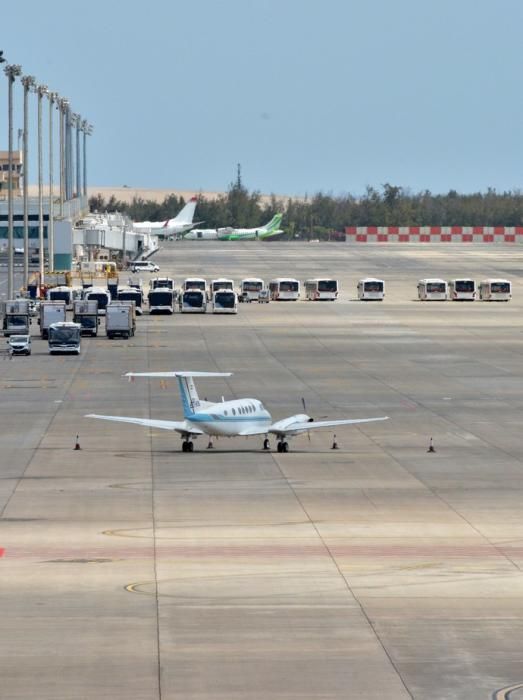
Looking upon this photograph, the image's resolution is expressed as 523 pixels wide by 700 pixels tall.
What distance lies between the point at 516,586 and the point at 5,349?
8057cm

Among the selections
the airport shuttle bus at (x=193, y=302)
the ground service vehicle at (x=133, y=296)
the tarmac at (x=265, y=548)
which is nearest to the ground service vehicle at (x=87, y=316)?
the ground service vehicle at (x=133, y=296)

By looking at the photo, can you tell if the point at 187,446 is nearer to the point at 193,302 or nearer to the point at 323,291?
the point at 193,302

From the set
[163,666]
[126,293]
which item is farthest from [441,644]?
[126,293]

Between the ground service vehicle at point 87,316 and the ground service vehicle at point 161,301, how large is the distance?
23.5 metres

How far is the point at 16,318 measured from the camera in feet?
403

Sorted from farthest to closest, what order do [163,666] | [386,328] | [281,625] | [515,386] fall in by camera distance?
[386,328] → [515,386] → [281,625] → [163,666]

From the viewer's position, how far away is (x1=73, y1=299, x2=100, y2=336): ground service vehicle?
418 feet

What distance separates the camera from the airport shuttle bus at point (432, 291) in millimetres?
171925

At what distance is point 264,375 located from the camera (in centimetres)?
9481

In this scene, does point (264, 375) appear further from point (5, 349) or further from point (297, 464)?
point (297, 464)

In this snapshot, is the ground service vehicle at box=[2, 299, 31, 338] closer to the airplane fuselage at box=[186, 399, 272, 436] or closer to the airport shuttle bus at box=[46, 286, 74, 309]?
the airport shuttle bus at box=[46, 286, 74, 309]

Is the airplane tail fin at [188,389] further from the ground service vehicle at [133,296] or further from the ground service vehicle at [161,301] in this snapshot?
the ground service vehicle at [161,301]

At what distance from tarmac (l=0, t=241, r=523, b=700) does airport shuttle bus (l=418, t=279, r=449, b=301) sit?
81.6m

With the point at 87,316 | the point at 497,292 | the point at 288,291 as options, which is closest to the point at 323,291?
the point at 288,291
